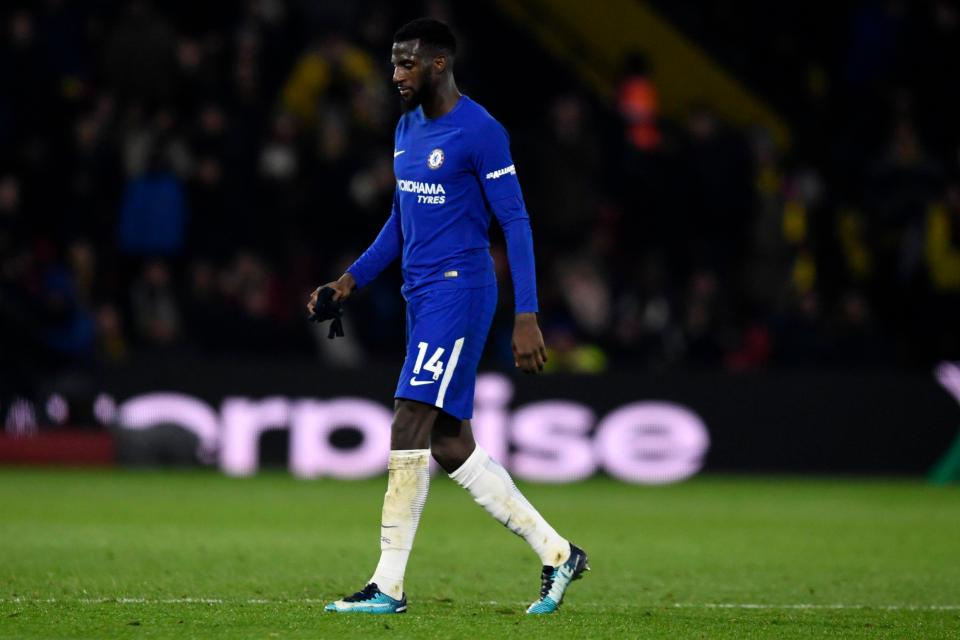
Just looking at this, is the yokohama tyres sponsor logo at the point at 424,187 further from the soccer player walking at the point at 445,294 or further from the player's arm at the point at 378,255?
the player's arm at the point at 378,255

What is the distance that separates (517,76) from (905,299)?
5.11m

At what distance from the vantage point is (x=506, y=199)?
7371 millimetres

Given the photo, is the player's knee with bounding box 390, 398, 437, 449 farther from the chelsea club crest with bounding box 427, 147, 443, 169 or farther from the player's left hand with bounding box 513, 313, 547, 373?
the chelsea club crest with bounding box 427, 147, 443, 169

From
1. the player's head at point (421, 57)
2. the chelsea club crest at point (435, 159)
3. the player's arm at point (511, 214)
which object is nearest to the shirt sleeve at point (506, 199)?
the player's arm at point (511, 214)

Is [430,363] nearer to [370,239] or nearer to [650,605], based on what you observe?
[650,605]

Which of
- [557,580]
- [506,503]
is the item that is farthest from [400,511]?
[557,580]

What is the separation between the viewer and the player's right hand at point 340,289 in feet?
25.3

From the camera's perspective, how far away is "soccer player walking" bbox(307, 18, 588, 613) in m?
7.31

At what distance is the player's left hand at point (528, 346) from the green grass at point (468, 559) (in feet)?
3.37

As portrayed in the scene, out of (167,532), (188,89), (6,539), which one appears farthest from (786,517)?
(188,89)

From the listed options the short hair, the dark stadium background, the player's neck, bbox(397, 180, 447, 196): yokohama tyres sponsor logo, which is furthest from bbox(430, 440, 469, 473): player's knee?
the dark stadium background

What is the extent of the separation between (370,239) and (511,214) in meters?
10.1

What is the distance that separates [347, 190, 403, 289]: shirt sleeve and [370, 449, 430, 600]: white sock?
3.06 ft

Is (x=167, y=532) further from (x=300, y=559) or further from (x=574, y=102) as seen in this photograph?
(x=574, y=102)
